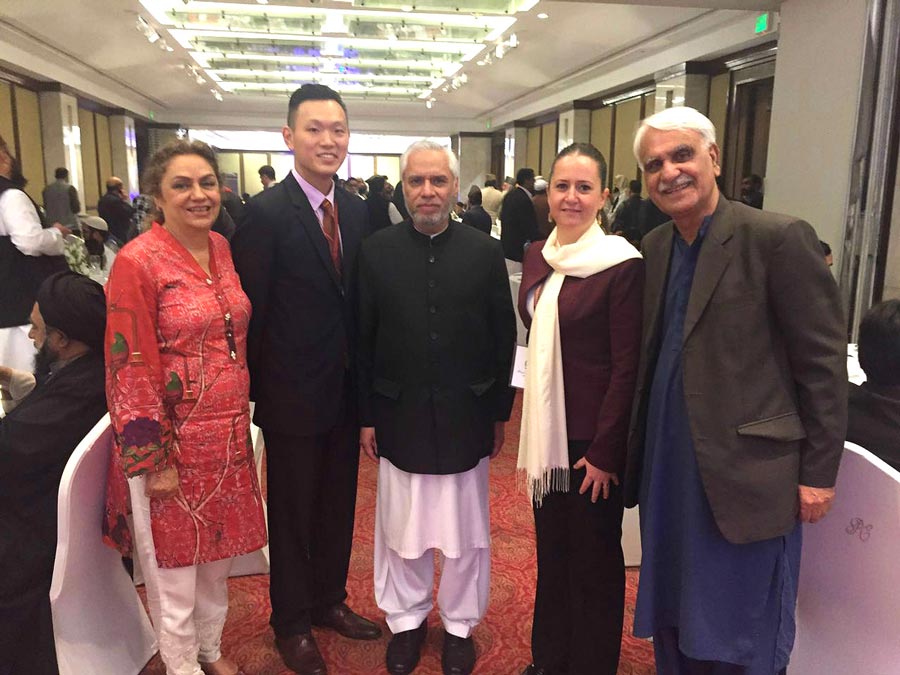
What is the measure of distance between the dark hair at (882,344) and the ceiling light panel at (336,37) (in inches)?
249

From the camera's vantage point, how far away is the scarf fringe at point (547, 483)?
1.89m

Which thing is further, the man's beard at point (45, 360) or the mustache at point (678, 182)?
the man's beard at point (45, 360)

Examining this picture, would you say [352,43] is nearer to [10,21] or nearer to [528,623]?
[10,21]

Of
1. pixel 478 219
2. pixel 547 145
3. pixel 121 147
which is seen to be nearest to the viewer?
pixel 478 219

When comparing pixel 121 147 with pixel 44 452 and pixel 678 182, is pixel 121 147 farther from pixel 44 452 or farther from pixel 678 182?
pixel 678 182

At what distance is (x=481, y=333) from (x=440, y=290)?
184 mm

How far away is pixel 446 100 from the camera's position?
17.1 meters

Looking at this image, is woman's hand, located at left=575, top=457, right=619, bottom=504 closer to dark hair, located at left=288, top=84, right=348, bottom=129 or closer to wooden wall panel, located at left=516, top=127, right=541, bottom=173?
dark hair, located at left=288, top=84, right=348, bottom=129

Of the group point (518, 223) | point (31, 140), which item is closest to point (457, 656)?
point (518, 223)

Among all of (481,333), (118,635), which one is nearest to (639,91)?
(481,333)

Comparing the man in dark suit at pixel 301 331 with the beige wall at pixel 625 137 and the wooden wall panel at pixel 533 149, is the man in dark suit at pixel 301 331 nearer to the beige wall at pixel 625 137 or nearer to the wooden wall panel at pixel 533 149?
the beige wall at pixel 625 137

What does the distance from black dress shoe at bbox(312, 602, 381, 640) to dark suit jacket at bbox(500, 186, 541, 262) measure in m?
4.75

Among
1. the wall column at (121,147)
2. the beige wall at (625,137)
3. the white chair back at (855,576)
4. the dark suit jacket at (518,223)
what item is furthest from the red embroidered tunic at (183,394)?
the wall column at (121,147)

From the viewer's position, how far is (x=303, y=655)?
87.0 inches
